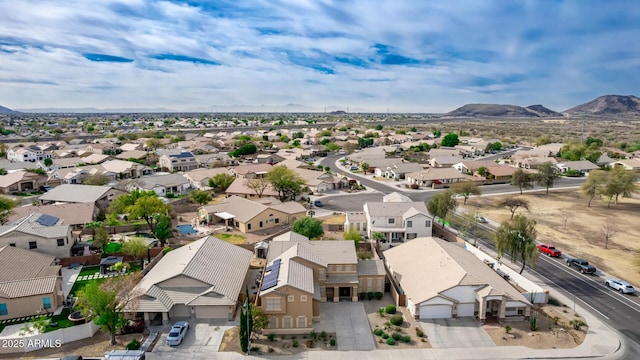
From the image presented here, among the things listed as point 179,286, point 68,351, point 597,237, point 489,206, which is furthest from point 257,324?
point 489,206

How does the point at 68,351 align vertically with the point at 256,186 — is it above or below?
below

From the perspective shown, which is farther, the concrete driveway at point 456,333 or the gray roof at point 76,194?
the gray roof at point 76,194

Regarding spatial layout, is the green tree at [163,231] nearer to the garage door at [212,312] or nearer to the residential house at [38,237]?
the residential house at [38,237]

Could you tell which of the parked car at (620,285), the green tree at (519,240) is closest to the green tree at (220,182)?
the green tree at (519,240)

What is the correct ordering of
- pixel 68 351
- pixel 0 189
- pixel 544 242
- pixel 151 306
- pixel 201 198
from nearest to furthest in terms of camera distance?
1. pixel 68 351
2. pixel 151 306
3. pixel 544 242
4. pixel 201 198
5. pixel 0 189

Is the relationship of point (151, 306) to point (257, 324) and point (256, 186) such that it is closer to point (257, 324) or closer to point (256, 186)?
point (257, 324)

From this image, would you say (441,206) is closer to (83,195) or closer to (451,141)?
(83,195)
